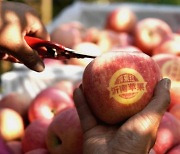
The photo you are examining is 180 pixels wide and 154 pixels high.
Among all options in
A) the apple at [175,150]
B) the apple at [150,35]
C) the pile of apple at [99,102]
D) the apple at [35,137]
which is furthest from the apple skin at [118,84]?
the apple at [150,35]

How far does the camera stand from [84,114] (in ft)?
3.46

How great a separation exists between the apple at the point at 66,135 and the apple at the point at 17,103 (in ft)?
1.73

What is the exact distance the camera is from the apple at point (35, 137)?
4.69ft

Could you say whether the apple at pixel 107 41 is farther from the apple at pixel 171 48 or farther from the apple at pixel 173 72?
the apple at pixel 173 72

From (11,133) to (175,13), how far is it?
7.08 ft

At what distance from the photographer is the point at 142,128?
938mm

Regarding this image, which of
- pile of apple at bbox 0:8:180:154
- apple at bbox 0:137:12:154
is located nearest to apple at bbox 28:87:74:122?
pile of apple at bbox 0:8:180:154

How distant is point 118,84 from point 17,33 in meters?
0.27

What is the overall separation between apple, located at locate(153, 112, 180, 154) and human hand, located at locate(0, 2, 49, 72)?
1.32 feet

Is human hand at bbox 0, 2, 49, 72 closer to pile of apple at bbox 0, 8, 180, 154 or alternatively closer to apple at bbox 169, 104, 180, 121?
pile of apple at bbox 0, 8, 180, 154

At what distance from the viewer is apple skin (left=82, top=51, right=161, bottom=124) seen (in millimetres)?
1025

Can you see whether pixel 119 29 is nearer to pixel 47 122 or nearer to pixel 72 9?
pixel 72 9

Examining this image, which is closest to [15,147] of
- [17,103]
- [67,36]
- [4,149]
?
[4,149]

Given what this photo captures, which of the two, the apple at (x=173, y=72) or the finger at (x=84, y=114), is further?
the apple at (x=173, y=72)
